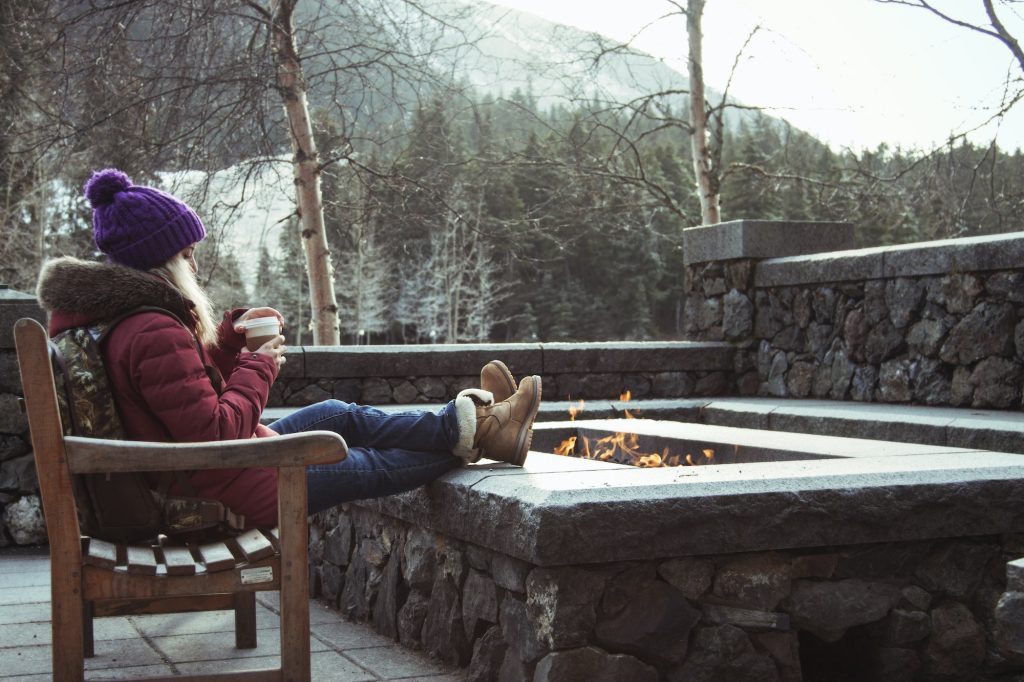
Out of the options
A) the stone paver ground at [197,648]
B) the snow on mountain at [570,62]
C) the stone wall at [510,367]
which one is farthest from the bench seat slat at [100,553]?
the snow on mountain at [570,62]

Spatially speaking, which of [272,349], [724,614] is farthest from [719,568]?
[272,349]

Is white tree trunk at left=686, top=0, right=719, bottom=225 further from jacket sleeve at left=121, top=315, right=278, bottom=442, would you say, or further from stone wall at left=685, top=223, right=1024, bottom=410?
jacket sleeve at left=121, top=315, right=278, bottom=442

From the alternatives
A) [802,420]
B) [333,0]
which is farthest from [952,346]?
[333,0]

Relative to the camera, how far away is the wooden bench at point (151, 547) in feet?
8.04

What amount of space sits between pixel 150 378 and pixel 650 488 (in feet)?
4.41

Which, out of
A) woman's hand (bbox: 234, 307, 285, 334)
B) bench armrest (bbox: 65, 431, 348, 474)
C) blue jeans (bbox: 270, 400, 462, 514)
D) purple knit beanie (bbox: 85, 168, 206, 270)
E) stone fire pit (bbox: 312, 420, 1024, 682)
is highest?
purple knit beanie (bbox: 85, 168, 206, 270)

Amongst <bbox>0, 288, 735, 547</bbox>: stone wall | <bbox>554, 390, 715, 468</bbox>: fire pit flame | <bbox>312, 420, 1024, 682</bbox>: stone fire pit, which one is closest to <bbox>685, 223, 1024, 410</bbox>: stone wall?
<bbox>0, 288, 735, 547</bbox>: stone wall

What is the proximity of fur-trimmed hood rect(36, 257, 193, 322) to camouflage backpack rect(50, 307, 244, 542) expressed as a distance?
0.09 feet

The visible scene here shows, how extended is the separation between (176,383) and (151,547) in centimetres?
42

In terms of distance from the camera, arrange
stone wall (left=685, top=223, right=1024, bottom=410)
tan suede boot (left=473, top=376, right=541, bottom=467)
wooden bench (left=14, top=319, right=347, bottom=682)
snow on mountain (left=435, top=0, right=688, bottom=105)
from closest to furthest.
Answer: wooden bench (left=14, top=319, right=347, bottom=682) < tan suede boot (left=473, top=376, right=541, bottom=467) < stone wall (left=685, top=223, right=1024, bottom=410) < snow on mountain (left=435, top=0, right=688, bottom=105)

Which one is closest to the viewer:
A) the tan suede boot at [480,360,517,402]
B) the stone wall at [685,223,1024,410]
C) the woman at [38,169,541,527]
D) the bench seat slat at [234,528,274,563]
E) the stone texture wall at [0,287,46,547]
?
the bench seat slat at [234,528,274,563]

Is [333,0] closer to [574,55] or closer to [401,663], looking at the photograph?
[574,55]

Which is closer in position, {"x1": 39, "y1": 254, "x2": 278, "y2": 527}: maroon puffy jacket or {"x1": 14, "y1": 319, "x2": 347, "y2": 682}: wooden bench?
{"x1": 14, "y1": 319, "x2": 347, "y2": 682}: wooden bench

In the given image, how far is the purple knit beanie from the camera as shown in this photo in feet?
9.60
